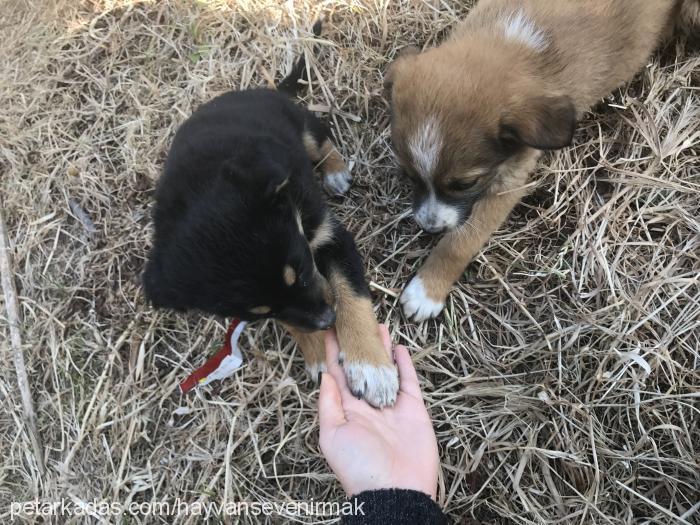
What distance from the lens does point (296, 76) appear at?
358 centimetres

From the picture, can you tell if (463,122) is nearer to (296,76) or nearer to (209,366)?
(296,76)

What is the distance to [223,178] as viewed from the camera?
7.21ft

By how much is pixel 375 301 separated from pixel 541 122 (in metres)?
1.42

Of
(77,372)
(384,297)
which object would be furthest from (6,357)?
(384,297)

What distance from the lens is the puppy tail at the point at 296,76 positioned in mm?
3574

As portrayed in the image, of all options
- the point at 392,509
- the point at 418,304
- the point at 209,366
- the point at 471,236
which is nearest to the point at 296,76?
the point at 471,236

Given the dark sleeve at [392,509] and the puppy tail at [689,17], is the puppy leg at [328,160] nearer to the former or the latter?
the dark sleeve at [392,509]

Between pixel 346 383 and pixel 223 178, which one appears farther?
pixel 346 383

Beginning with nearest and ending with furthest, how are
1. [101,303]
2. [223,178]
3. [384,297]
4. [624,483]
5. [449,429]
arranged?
1. [223,178]
2. [624,483]
3. [449,429]
4. [384,297]
5. [101,303]

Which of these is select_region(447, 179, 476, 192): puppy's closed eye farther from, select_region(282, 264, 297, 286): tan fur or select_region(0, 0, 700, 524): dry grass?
select_region(282, 264, 297, 286): tan fur

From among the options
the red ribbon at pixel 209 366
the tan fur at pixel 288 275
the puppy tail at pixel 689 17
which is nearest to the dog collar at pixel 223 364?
the red ribbon at pixel 209 366

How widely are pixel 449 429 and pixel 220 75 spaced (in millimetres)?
2902

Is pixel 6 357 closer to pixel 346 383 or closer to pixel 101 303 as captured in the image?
pixel 101 303

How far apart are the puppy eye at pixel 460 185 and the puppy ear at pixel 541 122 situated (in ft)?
0.98
